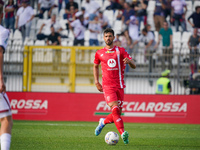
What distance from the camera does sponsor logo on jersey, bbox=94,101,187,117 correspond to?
15398 mm

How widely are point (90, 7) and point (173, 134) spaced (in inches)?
459

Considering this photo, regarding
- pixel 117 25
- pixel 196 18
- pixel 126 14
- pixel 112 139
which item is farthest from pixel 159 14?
pixel 112 139

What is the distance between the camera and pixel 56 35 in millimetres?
19938

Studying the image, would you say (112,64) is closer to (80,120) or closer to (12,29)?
(80,120)

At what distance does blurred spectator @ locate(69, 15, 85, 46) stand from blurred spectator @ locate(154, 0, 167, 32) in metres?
3.70

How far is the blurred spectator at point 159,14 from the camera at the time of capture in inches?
829

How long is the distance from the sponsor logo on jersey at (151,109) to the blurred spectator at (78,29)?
5.36m

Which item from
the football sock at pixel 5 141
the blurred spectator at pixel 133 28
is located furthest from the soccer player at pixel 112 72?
the blurred spectator at pixel 133 28

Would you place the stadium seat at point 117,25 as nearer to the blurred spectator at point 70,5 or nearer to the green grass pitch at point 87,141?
the blurred spectator at point 70,5

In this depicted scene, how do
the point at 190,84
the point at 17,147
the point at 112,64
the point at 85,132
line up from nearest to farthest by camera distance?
the point at 17,147 < the point at 112,64 < the point at 85,132 < the point at 190,84

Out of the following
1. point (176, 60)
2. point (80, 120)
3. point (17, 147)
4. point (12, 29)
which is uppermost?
point (12, 29)

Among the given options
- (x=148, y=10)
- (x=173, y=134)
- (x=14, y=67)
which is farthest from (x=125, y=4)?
(x=173, y=134)

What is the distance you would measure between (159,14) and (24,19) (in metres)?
6.69

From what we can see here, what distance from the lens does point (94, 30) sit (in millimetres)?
20016
